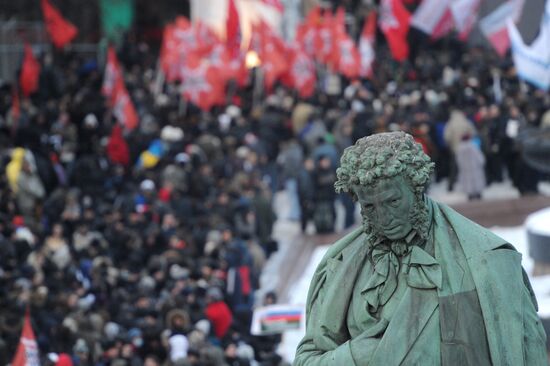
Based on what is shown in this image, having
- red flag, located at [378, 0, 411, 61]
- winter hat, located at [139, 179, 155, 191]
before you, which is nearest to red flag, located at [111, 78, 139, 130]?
winter hat, located at [139, 179, 155, 191]

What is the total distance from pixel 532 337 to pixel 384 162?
2.02 ft

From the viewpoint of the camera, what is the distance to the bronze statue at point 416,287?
4820 millimetres

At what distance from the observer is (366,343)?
489cm

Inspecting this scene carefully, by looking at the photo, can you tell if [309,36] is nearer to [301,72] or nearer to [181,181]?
[301,72]

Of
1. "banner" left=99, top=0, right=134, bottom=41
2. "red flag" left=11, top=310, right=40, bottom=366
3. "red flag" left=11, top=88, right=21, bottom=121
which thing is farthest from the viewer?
"banner" left=99, top=0, right=134, bottom=41

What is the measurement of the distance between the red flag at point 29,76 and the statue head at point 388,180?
2653 cm

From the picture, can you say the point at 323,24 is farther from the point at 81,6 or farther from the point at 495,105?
the point at 81,6

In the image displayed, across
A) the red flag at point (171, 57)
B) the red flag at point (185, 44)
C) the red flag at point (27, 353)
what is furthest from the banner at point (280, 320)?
the red flag at point (171, 57)

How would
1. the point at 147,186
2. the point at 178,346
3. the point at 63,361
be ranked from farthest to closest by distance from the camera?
the point at 147,186 → the point at 178,346 → the point at 63,361

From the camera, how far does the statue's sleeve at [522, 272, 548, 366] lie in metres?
4.87

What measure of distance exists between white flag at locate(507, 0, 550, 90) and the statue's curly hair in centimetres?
1841

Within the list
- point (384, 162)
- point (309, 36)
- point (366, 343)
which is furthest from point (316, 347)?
point (309, 36)

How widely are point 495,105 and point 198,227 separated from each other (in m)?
8.82

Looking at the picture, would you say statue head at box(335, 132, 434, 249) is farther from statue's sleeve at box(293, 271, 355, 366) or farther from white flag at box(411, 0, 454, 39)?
white flag at box(411, 0, 454, 39)
